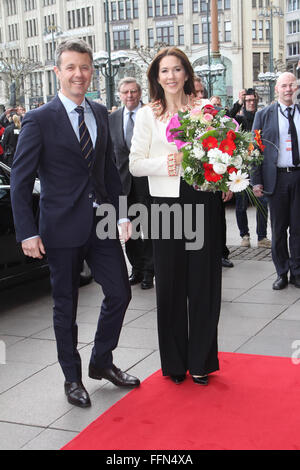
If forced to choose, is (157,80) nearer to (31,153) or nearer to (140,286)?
(31,153)

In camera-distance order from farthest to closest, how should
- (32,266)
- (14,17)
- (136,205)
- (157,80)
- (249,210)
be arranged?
(14,17) → (249,210) → (136,205) → (32,266) → (157,80)

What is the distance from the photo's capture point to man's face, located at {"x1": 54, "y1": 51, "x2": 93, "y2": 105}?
385 centimetres

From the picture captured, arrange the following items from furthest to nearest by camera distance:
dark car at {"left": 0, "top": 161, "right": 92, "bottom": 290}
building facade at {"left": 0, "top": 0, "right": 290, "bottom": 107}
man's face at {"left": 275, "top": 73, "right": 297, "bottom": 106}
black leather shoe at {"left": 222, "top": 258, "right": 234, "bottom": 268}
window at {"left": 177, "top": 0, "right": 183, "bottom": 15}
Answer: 1. window at {"left": 177, "top": 0, "right": 183, "bottom": 15}
2. building facade at {"left": 0, "top": 0, "right": 290, "bottom": 107}
3. black leather shoe at {"left": 222, "top": 258, "right": 234, "bottom": 268}
4. man's face at {"left": 275, "top": 73, "right": 297, "bottom": 106}
5. dark car at {"left": 0, "top": 161, "right": 92, "bottom": 290}

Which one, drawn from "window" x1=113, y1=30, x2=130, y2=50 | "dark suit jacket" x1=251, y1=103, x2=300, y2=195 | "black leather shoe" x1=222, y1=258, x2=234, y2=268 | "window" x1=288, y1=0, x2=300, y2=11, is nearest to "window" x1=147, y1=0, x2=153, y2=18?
"window" x1=113, y1=30, x2=130, y2=50

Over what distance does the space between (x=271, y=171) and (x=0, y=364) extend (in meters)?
3.57

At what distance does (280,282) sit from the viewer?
680 cm

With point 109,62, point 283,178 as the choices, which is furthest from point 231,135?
point 109,62

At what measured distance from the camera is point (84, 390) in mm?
3969

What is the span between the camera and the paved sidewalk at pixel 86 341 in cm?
373

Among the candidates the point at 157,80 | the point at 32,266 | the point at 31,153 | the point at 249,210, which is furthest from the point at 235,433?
the point at 249,210

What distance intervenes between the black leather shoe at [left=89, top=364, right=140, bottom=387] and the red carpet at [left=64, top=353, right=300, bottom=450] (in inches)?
3.1

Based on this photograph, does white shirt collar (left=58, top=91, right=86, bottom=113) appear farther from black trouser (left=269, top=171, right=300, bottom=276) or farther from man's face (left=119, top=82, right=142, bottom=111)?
black trouser (left=269, top=171, right=300, bottom=276)

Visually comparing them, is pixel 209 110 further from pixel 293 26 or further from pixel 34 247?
pixel 293 26

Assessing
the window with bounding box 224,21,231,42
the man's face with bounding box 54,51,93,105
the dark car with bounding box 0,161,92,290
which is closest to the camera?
the man's face with bounding box 54,51,93,105
